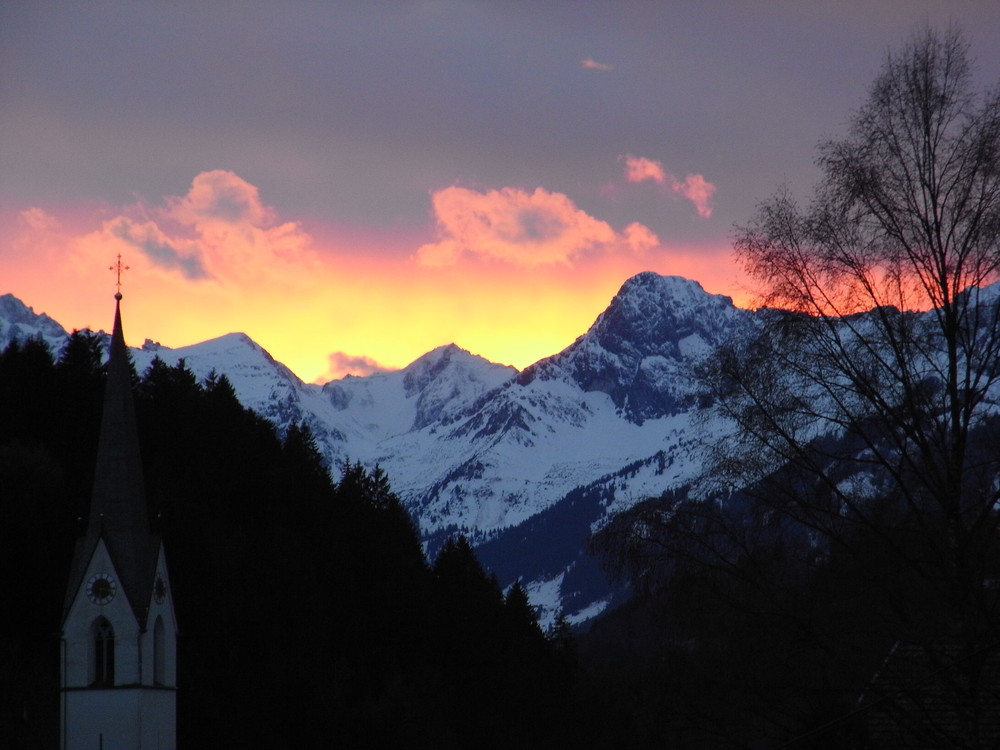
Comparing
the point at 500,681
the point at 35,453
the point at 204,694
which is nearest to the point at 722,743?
the point at 204,694

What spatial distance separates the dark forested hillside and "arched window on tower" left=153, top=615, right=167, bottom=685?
3558mm

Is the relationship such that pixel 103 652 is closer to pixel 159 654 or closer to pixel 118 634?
pixel 118 634

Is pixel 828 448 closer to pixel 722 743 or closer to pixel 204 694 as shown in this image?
pixel 722 743

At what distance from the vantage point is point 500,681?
259ft

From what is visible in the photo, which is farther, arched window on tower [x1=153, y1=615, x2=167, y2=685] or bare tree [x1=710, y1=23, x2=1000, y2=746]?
arched window on tower [x1=153, y1=615, x2=167, y2=685]

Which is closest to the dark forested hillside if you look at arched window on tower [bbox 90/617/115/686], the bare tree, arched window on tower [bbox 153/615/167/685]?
arched window on tower [bbox 90/617/115/686]

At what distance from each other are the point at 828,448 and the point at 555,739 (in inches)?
2581

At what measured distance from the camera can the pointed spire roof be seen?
4625 centimetres

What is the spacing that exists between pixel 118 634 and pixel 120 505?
168 inches

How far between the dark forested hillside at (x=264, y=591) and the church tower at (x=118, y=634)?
148cm

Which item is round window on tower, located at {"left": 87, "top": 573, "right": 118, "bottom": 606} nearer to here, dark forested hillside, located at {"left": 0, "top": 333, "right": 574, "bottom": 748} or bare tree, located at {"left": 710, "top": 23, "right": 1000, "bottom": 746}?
A: dark forested hillside, located at {"left": 0, "top": 333, "right": 574, "bottom": 748}

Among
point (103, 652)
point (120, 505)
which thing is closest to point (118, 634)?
point (103, 652)

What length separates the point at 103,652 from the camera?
4569 centimetres

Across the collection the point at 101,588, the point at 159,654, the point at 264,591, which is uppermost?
the point at 264,591
